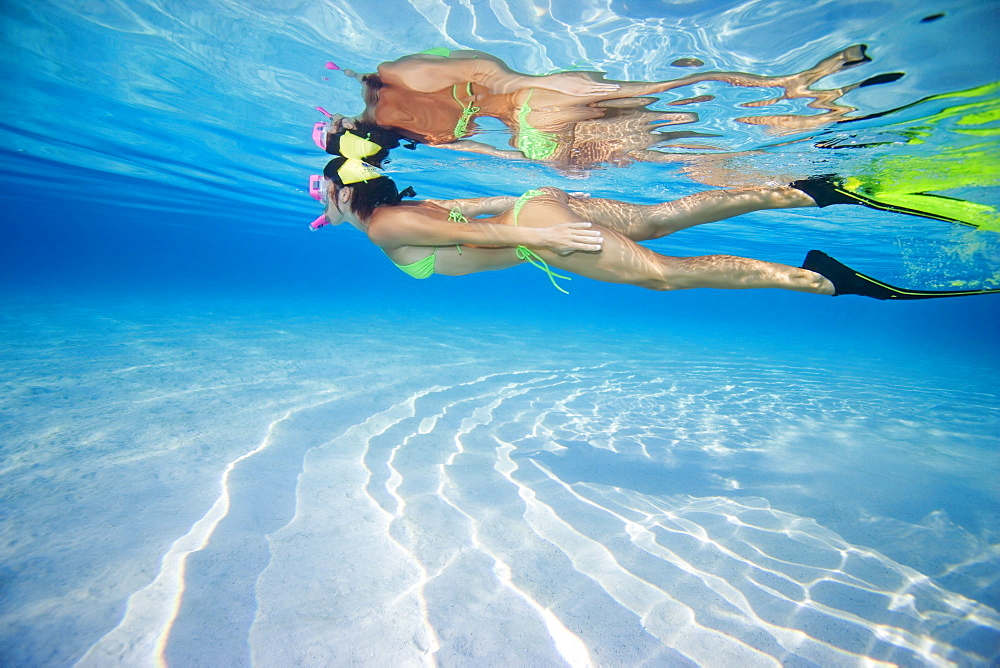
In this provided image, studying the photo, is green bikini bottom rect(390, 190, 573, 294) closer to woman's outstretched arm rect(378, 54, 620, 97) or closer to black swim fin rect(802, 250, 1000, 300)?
black swim fin rect(802, 250, 1000, 300)

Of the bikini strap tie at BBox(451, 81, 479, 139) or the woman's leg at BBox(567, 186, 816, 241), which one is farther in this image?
the bikini strap tie at BBox(451, 81, 479, 139)

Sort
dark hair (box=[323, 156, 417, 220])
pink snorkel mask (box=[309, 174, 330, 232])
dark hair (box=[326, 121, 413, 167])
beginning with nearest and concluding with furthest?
dark hair (box=[323, 156, 417, 220]) → pink snorkel mask (box=[309, 174, 330, 232]) → dark hair (box=[326, 121, 413, 167])

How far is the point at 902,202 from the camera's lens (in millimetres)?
6066

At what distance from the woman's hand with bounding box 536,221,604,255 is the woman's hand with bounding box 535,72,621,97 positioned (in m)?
4.36

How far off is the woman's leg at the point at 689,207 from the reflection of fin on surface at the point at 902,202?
19 cm

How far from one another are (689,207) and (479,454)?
14.1 ft

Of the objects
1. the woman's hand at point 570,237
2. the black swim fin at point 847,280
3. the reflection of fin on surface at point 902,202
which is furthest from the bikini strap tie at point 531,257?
the reflection of fin on surface at point 902,202

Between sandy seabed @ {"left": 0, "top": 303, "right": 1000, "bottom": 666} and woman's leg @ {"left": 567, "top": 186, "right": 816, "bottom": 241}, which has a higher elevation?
woman's leg @ {"left": 567, "top": 186, "right": 816, "bottom": 241}

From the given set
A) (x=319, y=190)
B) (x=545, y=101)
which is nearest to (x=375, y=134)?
(x=545, y=101)

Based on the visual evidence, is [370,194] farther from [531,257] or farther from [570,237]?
[570,237]

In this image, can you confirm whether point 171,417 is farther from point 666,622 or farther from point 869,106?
point 869,106

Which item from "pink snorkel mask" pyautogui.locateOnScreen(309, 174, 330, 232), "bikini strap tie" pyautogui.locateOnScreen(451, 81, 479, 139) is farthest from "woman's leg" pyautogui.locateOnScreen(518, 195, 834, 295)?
"bikini strap tie" pyautogui.locateOnScreen(451, 81, 479, 139)

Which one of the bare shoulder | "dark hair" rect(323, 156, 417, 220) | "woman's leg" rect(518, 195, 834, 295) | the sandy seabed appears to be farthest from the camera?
"dark hair" rect(323, 156, 417, 220)

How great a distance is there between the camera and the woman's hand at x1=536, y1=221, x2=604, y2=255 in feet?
12.6
